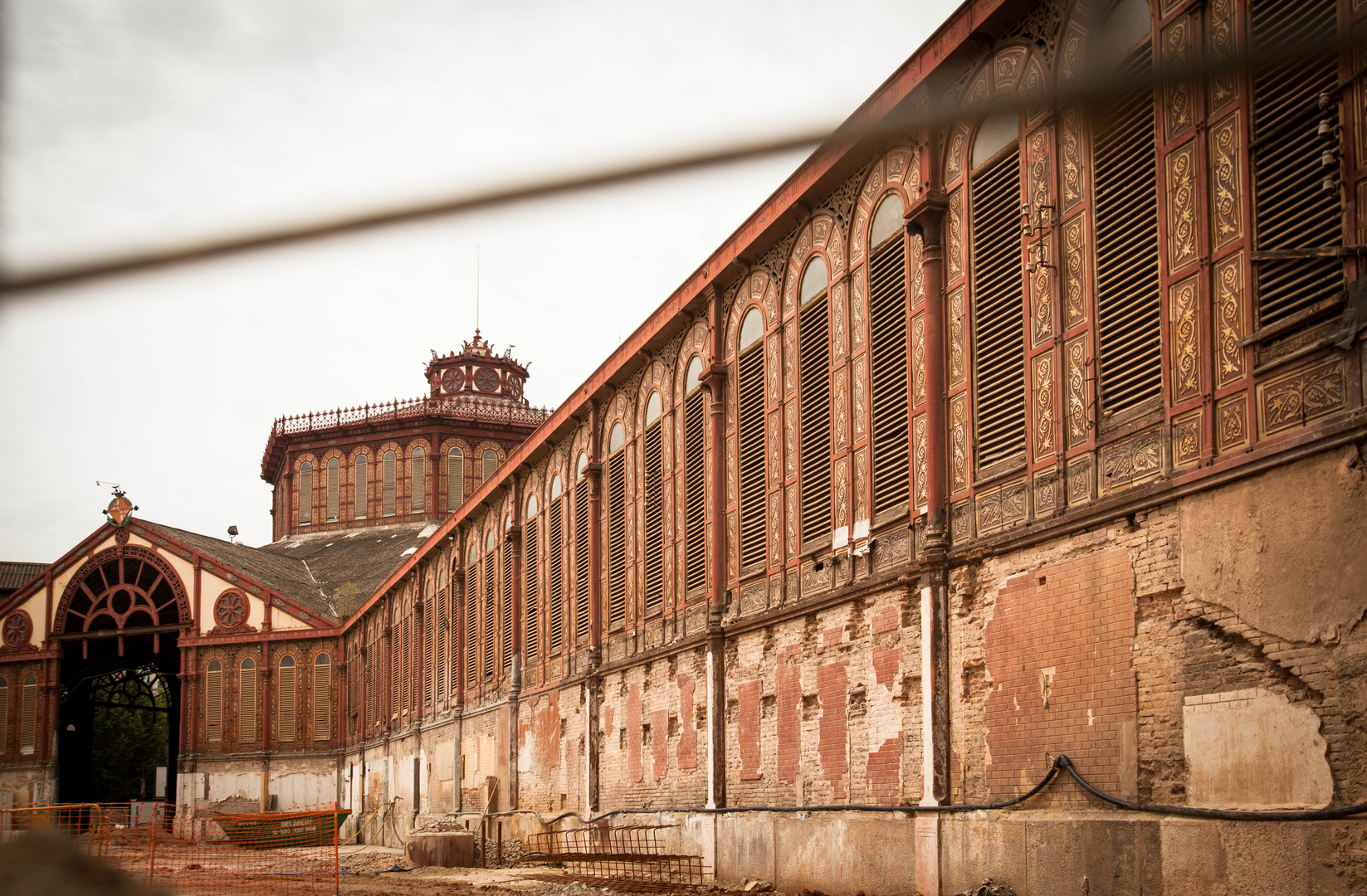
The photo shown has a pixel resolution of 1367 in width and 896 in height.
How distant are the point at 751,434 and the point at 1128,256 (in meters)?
9.70

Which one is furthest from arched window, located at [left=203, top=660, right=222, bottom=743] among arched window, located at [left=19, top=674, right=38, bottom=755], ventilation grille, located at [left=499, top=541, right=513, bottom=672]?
ventilation grille, located at [left=499, top=541, right=513, bottom=672]

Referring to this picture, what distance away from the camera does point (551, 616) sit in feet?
107

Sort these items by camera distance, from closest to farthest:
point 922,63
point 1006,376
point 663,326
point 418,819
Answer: point 1006,376 < point 922,63 < point 663,326 < point 418,819

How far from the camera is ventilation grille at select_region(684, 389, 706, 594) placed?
2356cm

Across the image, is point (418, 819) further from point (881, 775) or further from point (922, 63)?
point (922, 63)

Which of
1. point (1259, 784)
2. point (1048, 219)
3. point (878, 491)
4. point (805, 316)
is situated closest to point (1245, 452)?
point (1259, 784)

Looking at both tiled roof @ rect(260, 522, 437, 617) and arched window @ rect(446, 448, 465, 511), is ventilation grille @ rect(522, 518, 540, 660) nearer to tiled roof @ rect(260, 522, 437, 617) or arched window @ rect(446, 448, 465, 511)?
tiled roof @ rect(260, 522, 437, 617)

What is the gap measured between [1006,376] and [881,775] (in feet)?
16.2

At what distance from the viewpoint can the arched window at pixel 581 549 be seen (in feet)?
99.1

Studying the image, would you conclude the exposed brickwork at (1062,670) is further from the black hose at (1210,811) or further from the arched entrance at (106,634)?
the arched entrance at (106,634)

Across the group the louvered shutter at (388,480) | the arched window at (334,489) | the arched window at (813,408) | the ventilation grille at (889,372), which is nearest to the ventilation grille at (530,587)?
the arched window at (813,408)

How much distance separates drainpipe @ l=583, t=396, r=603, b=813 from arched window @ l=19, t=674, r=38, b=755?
40.0 metres

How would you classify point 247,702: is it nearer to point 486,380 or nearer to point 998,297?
point 486,380

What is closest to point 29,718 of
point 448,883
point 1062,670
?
point 448,883
